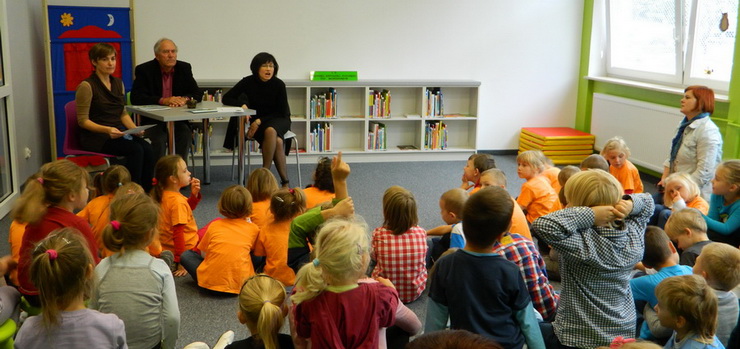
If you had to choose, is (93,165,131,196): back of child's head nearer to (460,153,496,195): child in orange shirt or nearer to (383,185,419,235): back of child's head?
(383,185,419,235): back of child's head

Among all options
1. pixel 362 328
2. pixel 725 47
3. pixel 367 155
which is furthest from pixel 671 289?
pixel 367 155

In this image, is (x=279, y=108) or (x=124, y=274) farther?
(x=279, y=108)

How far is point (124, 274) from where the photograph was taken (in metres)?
2.54

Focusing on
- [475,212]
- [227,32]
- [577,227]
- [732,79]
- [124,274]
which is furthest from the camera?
[227,32]

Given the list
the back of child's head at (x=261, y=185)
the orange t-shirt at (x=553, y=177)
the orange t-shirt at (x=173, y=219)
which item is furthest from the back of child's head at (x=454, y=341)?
the orange t-shirt at (x=553, y=177)

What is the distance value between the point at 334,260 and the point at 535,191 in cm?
266

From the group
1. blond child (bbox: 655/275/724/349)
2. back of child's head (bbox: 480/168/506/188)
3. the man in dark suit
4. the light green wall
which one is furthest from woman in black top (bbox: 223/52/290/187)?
blond child (bbox: 655/275/724/349)

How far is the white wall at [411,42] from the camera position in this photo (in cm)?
707

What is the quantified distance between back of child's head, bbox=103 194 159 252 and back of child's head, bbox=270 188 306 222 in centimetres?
104

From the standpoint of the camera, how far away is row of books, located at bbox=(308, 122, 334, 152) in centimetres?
732

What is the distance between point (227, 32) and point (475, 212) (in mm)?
5464

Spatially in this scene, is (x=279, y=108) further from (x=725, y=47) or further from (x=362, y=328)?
(x=362, y=328)

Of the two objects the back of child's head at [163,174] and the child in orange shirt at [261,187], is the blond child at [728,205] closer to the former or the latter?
the child in orange shirt at [261,187]

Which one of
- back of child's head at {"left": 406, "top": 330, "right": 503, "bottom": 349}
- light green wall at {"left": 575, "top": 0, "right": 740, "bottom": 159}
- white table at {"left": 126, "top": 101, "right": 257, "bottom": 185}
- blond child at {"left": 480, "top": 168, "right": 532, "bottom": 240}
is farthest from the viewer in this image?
light green wall at {"left": 575, "top": 0, "right": 740, "bottom": 159}
